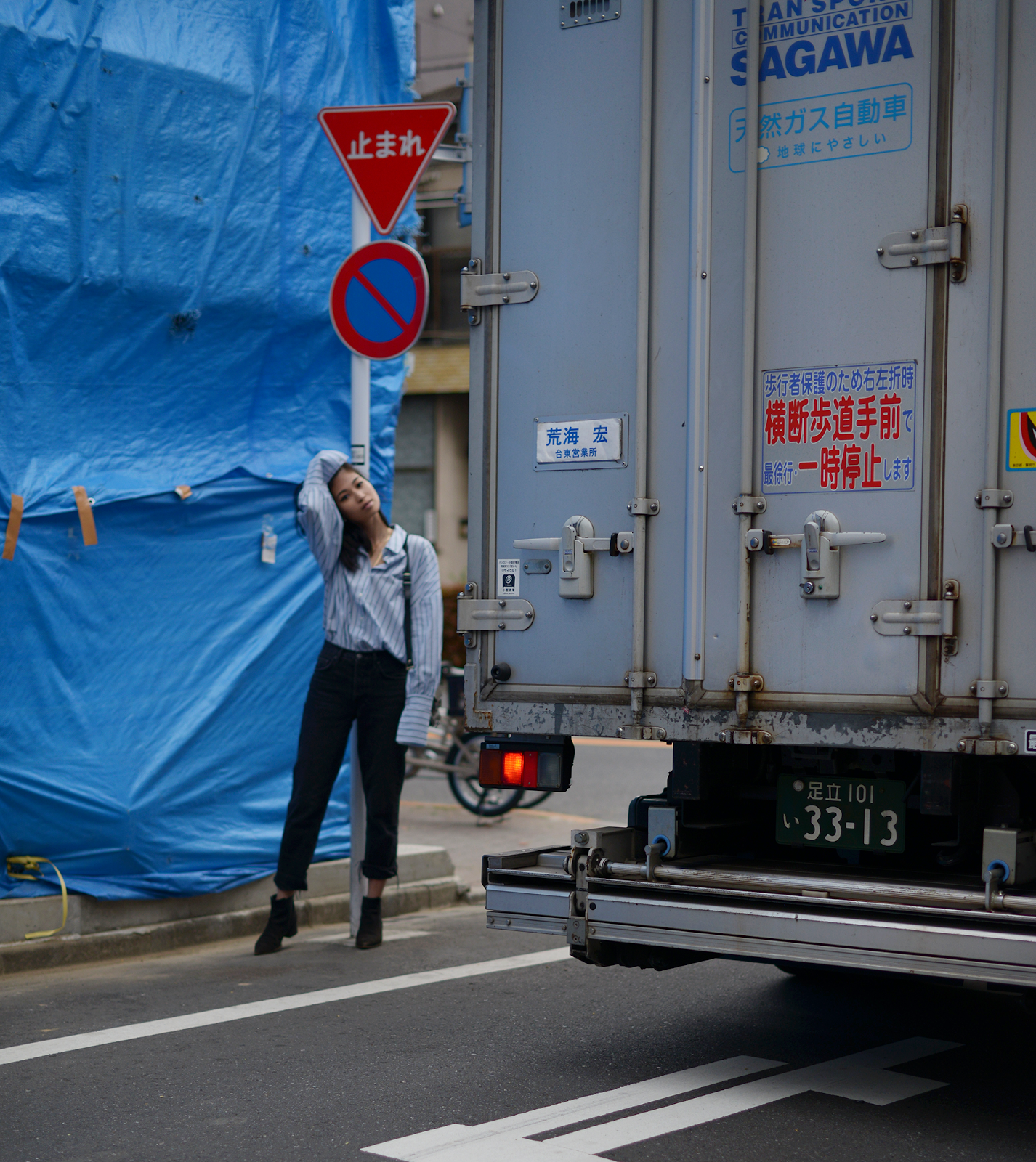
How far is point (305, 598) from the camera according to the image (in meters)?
7.79

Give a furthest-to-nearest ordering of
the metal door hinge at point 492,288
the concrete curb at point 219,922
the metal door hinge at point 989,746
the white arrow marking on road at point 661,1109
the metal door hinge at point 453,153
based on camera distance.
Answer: the concrete curb at point 219,922 → the metal door hinge at point 453,153 → the metal door hinge at point 492,288 → the metal door hinge at point 989,746 → the white arrow marking on road at point 661,1109

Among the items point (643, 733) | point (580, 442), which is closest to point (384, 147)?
point (580, 442)

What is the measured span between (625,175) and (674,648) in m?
1.56

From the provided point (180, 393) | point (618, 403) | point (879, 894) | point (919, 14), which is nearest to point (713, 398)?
point (618, 403)

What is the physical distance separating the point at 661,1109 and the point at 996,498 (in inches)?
80.8

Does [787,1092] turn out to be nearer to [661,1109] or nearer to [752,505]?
[661,1109]

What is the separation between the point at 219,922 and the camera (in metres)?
7.25

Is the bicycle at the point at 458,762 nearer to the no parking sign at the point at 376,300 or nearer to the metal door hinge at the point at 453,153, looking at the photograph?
the no parking sign at the point at 376,300

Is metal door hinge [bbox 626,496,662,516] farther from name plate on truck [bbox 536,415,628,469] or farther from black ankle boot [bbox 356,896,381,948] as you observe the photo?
black ankle boot [bbox 356,896,381,948]

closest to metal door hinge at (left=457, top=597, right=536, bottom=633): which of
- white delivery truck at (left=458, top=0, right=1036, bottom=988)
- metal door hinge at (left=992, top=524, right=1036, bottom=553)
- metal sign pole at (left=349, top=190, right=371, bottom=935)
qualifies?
white delivery truck at (left=458, top=0, right=1036, bottom=988)

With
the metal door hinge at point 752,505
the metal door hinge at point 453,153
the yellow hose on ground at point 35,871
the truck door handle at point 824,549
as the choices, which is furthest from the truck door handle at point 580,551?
the yellow hose on ground at point 35,871

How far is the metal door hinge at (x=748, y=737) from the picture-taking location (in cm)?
470

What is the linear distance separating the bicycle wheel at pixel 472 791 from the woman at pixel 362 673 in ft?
14.2

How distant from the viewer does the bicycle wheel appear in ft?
37.7
